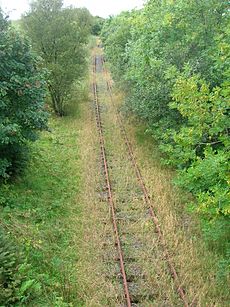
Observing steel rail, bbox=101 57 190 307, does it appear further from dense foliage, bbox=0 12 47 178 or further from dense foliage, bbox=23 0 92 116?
dense foliage, bbox=23 0 92 116

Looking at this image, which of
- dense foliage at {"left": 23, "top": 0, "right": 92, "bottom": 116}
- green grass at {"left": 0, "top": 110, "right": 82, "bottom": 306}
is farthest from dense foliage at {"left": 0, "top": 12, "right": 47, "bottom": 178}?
dense foliage at {"left": 23, "top": 0, "right": 92, "bottom": 116}

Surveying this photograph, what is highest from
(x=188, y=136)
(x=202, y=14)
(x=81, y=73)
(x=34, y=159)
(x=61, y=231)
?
(x=202, y=14)

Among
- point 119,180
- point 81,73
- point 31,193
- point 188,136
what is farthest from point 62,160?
point 81,73

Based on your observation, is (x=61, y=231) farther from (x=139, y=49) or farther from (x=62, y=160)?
(x=139, y=49)

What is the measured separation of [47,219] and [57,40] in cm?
1519

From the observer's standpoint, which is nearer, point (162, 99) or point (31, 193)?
point (31, 193)

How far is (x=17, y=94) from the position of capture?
12578 mm

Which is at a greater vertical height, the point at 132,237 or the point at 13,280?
the point at 13,280

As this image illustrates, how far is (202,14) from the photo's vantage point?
49.0ft

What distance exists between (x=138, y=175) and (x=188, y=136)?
565 cm

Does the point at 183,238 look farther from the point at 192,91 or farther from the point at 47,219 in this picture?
the point at 192,91

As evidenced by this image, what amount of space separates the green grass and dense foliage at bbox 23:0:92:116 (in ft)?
25.5

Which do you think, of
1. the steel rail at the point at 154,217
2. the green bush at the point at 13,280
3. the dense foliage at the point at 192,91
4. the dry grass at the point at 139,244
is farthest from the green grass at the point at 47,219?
the dense foliage at the point at 192,91

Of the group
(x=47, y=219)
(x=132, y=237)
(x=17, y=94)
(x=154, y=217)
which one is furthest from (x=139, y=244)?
(x=17, y=94)
